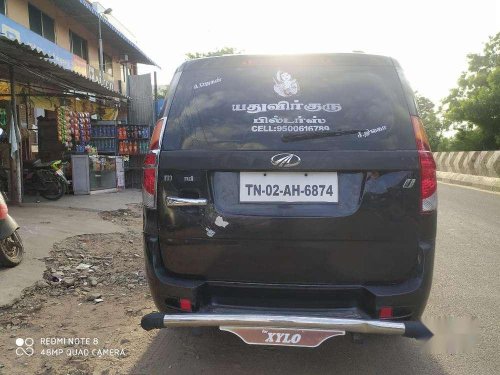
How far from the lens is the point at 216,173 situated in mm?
2533

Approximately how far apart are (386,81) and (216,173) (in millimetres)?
1119

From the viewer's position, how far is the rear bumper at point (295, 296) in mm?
2445

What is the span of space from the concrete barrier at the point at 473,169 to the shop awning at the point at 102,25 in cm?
1444

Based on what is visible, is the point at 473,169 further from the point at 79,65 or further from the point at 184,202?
the point at 184,202

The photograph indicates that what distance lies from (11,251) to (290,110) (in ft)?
11.7

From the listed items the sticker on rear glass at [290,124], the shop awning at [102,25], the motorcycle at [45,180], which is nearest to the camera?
the sticker on rear glass at [290,124]

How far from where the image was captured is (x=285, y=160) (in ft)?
8.11

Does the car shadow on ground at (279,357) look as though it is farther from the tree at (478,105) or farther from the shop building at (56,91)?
the tree at (478,105)

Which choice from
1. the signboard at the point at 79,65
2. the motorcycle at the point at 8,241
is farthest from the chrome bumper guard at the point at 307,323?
the signboard at the point at 79,65

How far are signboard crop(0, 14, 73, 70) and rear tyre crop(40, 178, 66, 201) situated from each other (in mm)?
2617

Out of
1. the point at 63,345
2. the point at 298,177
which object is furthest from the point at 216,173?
the point at 63,345

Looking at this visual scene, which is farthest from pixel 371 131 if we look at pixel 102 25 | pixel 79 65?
pixel 102 25

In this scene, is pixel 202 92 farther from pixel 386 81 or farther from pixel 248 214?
pixel 386 81

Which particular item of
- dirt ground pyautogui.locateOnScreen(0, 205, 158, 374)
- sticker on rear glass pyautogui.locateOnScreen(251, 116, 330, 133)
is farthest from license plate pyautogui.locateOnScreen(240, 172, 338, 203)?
dirt ground pyautogui.locateOnScreen(0, 205, 158, 374)
